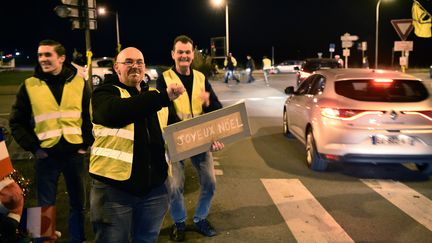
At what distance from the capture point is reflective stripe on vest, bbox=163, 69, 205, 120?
4.61m

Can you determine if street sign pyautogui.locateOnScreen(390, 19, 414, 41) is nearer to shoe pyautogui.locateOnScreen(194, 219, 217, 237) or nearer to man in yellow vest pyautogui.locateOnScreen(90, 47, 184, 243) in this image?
shoe pyautogui.locateOnScreen(194, 219, 217, 237)

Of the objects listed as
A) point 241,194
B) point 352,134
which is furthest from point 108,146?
point 352,134

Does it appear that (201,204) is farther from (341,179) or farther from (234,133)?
Answer: (341,179)

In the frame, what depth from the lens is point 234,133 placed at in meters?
3.89

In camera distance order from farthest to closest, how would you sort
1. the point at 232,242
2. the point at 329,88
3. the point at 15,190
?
the point at 329,88
the point at 232,242
the point at 15,190

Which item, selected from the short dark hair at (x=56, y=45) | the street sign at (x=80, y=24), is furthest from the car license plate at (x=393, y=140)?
the street sign at (x=80, y=24)

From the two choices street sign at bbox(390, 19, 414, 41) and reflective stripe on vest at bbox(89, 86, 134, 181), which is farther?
street sign at bbox(390, 19, 414, 41)

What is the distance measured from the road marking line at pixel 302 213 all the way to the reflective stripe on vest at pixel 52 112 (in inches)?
95.2

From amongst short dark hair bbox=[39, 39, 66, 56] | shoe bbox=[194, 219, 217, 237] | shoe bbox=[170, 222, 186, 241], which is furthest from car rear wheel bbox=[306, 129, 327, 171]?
short dark hair bbox=[39, 39, 66, 56]

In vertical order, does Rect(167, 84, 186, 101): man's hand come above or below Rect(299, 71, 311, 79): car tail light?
above

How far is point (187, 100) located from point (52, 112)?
1.21 metres

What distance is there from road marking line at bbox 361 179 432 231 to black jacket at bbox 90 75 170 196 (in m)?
3.34

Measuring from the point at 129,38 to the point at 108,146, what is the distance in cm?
11718

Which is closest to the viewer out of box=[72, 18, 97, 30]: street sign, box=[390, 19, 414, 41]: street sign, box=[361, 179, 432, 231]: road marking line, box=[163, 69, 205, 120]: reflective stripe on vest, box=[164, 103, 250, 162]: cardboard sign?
box=[164, 103, 250, 162]: cardboard sign
